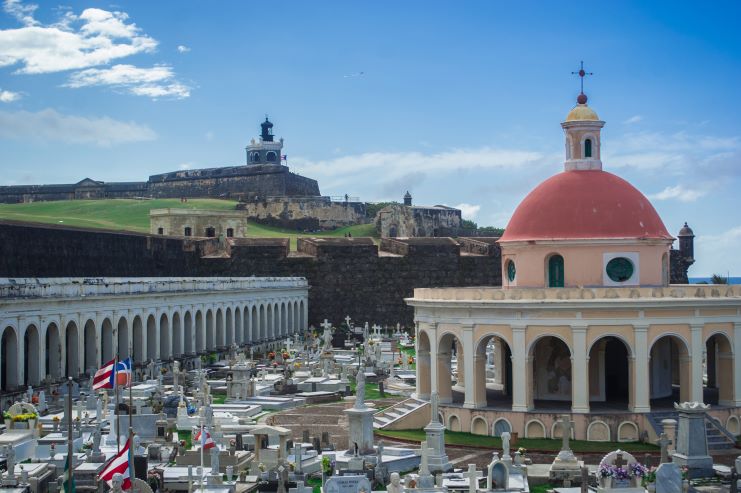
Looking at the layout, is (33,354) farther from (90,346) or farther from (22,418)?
(22,418)

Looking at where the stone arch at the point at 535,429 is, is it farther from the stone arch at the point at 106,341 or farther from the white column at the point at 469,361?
the stone arch at the point at 106,341

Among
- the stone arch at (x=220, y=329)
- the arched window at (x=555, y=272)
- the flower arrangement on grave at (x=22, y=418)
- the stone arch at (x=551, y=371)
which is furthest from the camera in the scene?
the stone arch at (x=220, y=329)

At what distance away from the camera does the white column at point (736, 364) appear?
28438 mm

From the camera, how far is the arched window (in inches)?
1171

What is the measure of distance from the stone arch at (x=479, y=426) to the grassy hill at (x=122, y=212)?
58239mm

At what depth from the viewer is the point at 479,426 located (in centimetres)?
2855

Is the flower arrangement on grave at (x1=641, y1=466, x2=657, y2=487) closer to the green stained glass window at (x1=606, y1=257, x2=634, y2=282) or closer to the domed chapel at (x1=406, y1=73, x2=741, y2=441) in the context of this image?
the domed chapel at (x1=406, y1=73, x2=741, y2=441)

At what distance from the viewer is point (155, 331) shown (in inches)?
1797

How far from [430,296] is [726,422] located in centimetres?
828

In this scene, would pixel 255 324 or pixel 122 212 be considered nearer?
pixel 255 324

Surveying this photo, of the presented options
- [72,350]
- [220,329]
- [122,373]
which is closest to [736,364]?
[122,373]

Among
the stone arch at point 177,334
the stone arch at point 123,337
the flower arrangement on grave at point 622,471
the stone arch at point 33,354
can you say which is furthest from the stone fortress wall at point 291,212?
the flower arrangement on grave at point 622,471

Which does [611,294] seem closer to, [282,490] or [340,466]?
[340,466]

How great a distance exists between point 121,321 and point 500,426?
19.3 m
